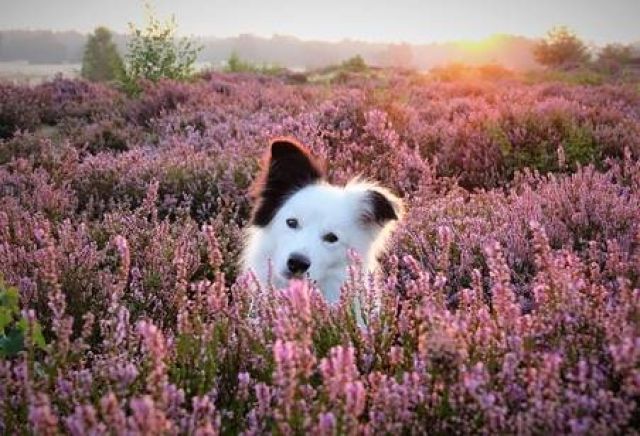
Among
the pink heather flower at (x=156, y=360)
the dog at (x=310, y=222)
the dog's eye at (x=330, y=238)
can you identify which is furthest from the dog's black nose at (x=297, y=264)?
the pink heather flower at (x=156, y=360)

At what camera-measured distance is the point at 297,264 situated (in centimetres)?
343

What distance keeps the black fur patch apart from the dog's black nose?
61 centimetres

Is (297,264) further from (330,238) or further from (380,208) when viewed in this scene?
(380,208)

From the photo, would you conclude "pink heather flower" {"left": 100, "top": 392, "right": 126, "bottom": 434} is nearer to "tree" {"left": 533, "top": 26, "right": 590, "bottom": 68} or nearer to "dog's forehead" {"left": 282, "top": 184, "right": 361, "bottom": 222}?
"dog's forehead" {"left": 282, "top": 184, "right": 361, "bottom": 222}

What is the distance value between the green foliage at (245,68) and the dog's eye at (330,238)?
18.8m

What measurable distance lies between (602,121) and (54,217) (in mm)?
6416

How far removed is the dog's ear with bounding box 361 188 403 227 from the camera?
380cm

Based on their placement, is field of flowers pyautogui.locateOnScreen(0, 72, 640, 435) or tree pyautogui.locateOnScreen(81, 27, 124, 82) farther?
tree pyautogui.locateOnScreen(81, 27, 124, 82)

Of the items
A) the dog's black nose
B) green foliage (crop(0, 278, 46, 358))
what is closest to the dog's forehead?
the dog's black nose

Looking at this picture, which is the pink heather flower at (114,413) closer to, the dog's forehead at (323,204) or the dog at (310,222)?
the dog at (310,222)

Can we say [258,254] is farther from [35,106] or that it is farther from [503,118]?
[35,106]

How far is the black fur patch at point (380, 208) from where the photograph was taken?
3.79m

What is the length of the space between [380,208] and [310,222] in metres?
0.40

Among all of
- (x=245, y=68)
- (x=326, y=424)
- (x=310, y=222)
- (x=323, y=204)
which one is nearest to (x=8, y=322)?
(x=326, y=424)
